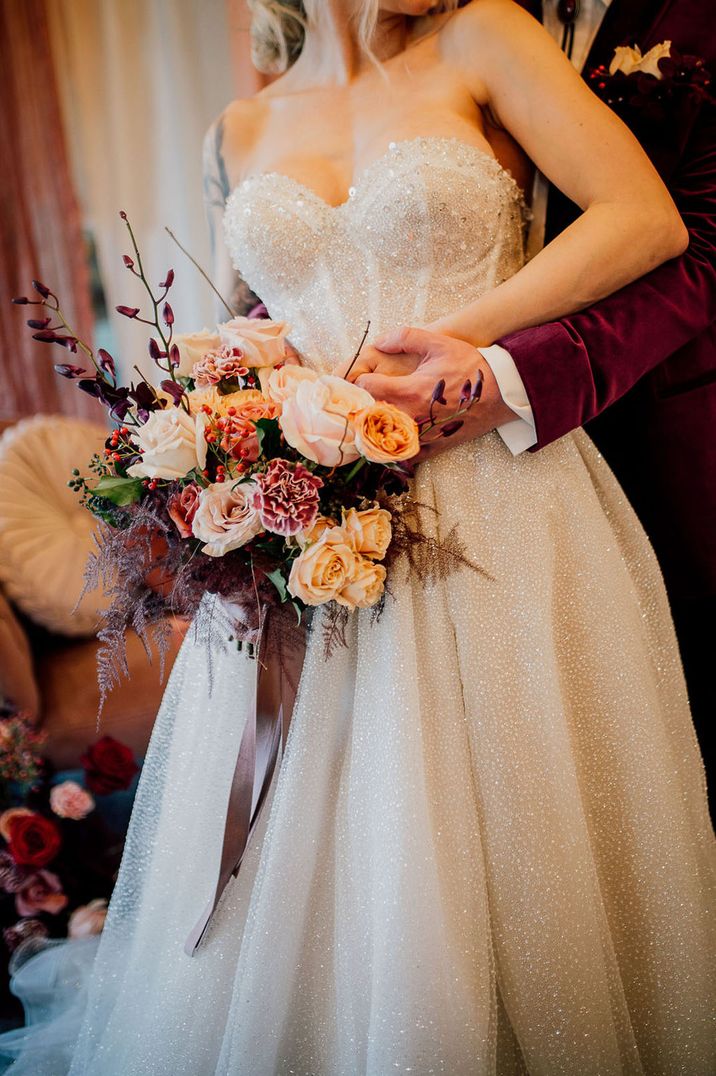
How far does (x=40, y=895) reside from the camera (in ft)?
5.46

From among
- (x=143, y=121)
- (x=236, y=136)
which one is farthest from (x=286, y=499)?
(x=143, y=121)

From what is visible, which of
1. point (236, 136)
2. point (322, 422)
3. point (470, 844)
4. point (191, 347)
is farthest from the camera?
point (236, 136)

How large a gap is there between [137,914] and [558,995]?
0.70 m

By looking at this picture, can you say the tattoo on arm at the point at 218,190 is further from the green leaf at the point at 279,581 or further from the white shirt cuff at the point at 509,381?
the green leaf at the point at 279,581

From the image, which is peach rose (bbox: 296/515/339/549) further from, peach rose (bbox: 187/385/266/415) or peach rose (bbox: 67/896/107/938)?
peach rose (bbox: 67/896/107/938)

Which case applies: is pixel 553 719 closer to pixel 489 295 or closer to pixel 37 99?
pixel 489 295

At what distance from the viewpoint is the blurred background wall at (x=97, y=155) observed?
101 inches

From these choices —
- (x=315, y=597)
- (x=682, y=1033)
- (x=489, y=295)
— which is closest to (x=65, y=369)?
(x=315, y=597)

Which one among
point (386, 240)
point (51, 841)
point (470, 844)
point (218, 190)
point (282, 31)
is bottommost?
point (51, 841)

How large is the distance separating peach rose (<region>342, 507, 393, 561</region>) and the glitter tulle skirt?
12cm

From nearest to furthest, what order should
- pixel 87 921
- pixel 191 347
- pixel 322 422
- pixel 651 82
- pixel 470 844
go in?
pixel 322 422 → pixel 470 844 → pixel 191 347 → pixel 651 82 → pixel 87 921

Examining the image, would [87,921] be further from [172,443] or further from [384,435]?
[384,435]

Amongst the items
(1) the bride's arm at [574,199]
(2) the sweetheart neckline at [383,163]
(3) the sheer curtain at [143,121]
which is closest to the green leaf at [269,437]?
(1) the bride's arm at [574,199]

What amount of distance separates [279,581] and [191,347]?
37 centimetres
